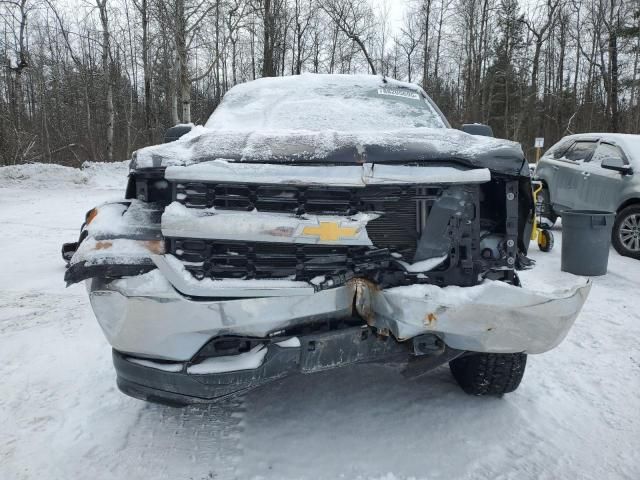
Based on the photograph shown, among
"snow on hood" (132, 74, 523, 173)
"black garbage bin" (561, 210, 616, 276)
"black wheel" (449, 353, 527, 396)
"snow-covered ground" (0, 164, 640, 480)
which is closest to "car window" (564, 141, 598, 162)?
"black garbage bin" (561, 210, 616, 276)

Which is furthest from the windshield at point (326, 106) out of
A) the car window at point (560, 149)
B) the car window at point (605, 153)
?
the car window at point (560, 149)

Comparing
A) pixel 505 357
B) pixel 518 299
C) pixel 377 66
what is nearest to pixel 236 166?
pixel 518 299

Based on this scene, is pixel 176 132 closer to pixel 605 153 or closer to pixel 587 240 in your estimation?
pixel 587 240

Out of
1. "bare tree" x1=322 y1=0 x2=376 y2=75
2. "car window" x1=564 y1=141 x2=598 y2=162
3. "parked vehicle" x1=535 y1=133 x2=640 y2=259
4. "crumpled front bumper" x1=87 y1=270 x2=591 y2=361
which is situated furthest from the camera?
"bare tree" x1=322 y1=0 x2=376 y2=75

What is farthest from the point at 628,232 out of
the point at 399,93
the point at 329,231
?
the point at 329,231

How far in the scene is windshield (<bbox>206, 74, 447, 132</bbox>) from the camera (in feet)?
11.9

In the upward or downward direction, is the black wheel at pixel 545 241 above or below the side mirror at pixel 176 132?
below

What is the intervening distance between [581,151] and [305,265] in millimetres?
7884

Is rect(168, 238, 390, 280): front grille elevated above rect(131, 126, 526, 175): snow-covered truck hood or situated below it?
below

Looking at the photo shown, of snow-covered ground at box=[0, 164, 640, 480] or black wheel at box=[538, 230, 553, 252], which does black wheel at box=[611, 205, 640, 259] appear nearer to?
black wheel at box=[538, 230, 553, 252]

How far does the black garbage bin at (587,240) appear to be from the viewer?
19.9 feet

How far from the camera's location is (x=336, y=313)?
2291 mm

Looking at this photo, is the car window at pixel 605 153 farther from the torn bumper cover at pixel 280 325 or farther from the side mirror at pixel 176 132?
the side mirror at pixel 176 132

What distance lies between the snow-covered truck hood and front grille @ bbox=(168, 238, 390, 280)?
393 millimetres
